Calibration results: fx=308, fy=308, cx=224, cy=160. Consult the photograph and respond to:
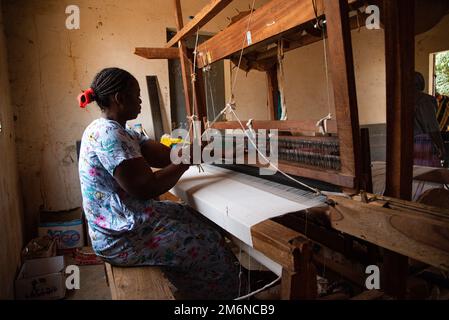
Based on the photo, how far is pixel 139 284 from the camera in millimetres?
1322

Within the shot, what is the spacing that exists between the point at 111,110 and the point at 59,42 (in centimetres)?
265

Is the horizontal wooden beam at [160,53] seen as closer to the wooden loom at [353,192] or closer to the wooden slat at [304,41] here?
the wooden slat at [304,41]

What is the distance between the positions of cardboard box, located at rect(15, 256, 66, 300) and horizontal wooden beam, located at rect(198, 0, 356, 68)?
82.5 inches

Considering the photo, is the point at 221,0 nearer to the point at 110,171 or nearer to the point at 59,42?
the point at 110,171

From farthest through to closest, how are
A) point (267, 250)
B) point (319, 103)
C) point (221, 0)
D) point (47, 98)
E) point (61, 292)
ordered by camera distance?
point (319, 103) → point (47, 98) → point (61, 292) → point (221, 0) → point (267, 250)

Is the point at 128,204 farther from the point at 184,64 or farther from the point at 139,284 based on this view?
the point at 184,64

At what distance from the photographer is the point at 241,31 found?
1.56m

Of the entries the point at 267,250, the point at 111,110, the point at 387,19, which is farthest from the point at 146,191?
the point at 387,19

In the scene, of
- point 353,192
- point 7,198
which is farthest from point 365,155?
point 7,198

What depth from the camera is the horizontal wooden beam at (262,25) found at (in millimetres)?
1196

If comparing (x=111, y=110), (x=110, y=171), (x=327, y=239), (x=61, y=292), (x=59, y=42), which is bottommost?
(x=61, y=292)

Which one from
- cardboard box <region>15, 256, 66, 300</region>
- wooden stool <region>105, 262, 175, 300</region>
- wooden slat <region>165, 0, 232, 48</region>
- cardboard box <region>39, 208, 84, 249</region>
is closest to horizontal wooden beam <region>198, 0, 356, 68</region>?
wooden slat <region>165, 0, 232, 48</region>

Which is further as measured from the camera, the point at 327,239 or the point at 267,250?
the point at 327,239

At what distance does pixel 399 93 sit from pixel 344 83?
7.0 inches
